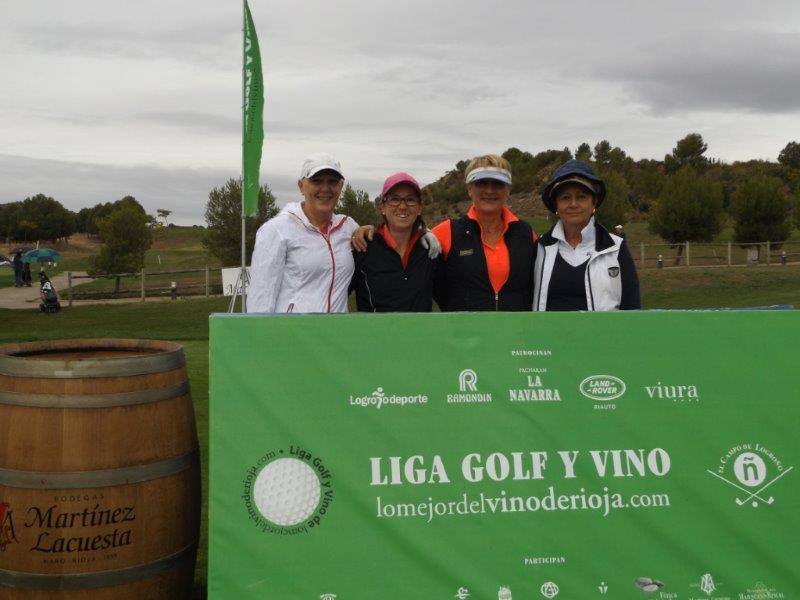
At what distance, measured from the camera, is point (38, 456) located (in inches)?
132

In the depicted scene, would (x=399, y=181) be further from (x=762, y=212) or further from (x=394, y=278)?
(x=762, y=212)

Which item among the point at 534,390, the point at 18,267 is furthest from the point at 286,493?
the point at 18,267

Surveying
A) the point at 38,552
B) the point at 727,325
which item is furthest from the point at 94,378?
the point at 727,325

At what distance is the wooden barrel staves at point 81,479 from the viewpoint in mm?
3352

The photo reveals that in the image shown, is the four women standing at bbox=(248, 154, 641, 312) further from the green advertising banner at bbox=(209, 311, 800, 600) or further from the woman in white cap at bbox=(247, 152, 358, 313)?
the green advertising banner at bbox=(209, 311, 800, 600)

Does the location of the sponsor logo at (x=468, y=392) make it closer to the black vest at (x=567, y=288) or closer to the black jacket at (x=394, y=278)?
the black jacket at (x=394, y=278)

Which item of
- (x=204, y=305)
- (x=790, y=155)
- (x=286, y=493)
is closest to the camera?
(x=286, y=493)

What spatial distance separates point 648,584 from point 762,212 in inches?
1669

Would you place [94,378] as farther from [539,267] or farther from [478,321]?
[539,267]

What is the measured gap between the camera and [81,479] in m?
3.34

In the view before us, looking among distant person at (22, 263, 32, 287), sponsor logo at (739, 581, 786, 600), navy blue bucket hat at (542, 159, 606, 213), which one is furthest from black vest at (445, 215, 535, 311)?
distant person at (22, 263, 32, 287)

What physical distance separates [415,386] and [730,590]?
1457mm

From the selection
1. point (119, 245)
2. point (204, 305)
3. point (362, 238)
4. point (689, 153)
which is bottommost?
point (204, 305)

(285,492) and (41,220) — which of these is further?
(41,220)
